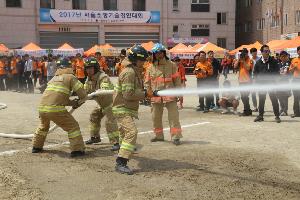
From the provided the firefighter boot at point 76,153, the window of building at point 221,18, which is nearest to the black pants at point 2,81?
the firefighter boot at point 76,153

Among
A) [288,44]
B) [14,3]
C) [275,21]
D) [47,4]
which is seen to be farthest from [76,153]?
[275,21]

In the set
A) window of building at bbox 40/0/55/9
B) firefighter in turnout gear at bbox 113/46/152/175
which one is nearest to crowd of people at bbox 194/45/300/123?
firefighter in turnout gear at bbox 113/46/152/175

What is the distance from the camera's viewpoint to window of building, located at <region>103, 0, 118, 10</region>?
44031mm

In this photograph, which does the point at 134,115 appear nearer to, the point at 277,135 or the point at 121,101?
the point at 121,101

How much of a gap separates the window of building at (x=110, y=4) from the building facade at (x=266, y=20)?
1481cm

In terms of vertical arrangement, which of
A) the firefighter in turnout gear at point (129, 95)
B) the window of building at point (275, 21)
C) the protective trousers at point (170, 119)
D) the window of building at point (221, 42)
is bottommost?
the protective trousers at point (170, 119)

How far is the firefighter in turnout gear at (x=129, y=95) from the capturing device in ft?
21.3

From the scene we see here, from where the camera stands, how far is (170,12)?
45.4 metres

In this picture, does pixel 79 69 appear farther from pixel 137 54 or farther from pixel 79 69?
pixel 137 54

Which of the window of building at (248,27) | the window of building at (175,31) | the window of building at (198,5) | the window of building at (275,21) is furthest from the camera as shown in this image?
the window of building at (248,27)

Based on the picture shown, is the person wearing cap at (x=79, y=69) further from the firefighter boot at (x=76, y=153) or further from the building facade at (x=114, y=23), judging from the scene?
the building facade at (x=114, y=23)

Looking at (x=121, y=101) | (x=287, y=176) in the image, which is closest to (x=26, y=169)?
(x=121, y=101)

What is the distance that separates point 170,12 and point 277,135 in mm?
37457

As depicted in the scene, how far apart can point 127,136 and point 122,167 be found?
0.45m
